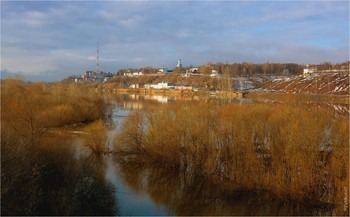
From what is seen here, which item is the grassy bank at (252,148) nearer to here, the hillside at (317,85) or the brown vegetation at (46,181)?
the brown vegetation at (46,181)

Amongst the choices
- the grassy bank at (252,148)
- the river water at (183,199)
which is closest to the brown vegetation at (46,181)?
the river water at (183,199)

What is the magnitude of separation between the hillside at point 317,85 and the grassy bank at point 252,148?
62.4 meters

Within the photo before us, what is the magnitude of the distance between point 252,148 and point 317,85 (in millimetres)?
78923

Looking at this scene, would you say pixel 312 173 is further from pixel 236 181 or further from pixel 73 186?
pixel 73 186

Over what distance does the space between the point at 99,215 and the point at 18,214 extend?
311 centimetres

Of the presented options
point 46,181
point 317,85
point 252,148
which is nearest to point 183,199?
point 252,148

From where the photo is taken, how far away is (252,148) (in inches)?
572

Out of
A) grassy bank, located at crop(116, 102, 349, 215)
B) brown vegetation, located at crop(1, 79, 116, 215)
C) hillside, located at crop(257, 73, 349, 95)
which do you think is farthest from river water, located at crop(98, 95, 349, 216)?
hillside, located at crop(257, 73, 349, 95)

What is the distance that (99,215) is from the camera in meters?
11.5

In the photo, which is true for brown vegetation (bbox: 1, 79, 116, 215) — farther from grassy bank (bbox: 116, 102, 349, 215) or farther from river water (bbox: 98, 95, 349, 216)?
grassy bank (bbox: 116, 102, 349, 215)

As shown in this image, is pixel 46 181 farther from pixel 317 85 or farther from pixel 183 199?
pixel 317 85

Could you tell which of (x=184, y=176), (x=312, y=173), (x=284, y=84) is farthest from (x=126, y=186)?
(x=284, y=84)

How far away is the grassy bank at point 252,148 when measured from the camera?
1290cm

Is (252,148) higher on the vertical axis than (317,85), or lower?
lower
